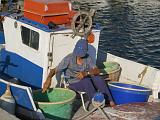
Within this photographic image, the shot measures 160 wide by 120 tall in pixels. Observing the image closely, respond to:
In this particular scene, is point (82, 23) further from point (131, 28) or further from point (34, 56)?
point (131, 28)

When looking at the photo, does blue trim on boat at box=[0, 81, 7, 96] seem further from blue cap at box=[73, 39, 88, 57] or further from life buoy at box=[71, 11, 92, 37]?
life buoy at box=[71, 11, 92, 37]

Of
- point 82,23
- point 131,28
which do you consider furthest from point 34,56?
point 131,28

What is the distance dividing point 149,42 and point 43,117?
22.9m

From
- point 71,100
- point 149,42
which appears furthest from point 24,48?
point 149,42

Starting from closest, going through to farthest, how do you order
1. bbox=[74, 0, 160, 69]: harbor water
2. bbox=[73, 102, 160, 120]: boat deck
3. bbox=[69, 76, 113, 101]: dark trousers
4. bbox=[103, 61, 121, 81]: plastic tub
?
bbox=[73, 102, 160, 120]: boat deck, bbox=[69, 76, 113, 101]: dark trousers, bbox=[103, 61, 121, 81]: plastic tub, bbox=[74, 0, 160, 69]: harbor water

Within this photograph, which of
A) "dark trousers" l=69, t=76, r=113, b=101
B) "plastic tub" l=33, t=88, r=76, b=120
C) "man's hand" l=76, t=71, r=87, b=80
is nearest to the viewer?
"plastic tub" l=33, t=88, r=76, b=120

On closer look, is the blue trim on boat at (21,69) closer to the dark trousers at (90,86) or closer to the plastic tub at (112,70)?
the dark trousers at (90,86)

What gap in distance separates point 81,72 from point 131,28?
2657 cm

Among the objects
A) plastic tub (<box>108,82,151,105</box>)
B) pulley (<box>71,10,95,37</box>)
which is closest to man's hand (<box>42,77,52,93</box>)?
pulley (<box>71,10,95,37</box>)

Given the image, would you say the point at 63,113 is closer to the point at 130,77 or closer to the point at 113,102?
the point at 113,102

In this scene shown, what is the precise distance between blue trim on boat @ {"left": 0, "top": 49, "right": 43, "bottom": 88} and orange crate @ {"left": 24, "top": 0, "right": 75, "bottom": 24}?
1.24 meters

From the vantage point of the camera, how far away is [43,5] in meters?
10.7

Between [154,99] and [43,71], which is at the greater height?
[43,71]

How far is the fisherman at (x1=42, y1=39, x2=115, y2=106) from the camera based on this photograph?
32.7 ft
